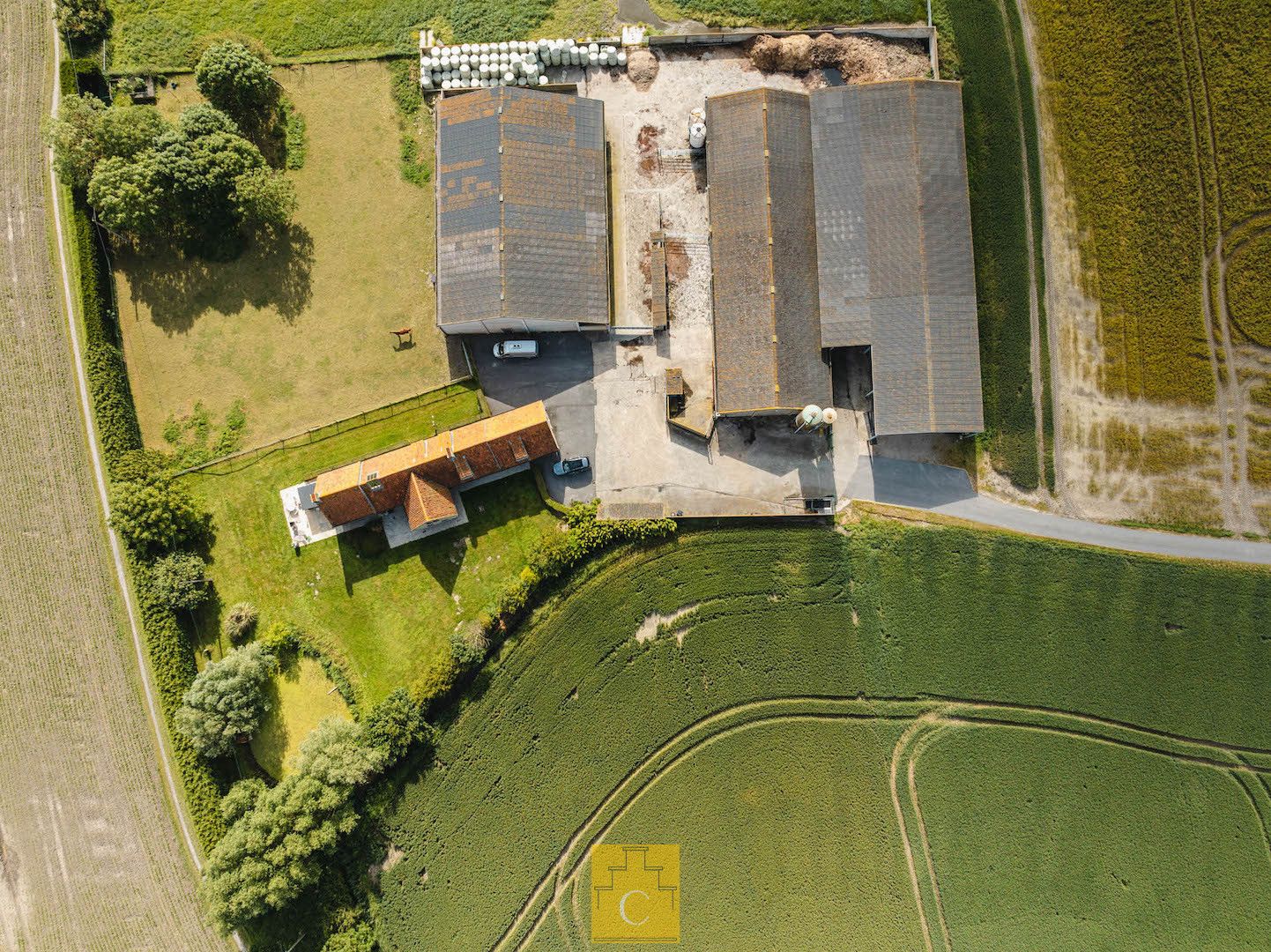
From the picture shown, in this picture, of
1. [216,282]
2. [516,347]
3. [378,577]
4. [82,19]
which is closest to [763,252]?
[516,347]

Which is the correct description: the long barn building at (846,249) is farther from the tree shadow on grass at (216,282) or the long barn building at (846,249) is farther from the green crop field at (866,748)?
the tree shadow on grass at (216,282)

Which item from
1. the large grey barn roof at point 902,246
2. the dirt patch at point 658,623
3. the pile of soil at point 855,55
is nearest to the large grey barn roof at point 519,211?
the pile of soil at point 855,55

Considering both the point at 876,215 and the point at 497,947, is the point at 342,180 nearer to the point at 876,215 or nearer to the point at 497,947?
the point at 876,215

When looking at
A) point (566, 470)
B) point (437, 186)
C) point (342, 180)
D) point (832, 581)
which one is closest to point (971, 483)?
point (832, 581)

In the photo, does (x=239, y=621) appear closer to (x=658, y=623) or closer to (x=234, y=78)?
(x=658, y=623)

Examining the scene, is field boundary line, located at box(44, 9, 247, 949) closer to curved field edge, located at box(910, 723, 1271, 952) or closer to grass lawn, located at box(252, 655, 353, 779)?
grass lawn, located at box(252, 655, 353, 779)

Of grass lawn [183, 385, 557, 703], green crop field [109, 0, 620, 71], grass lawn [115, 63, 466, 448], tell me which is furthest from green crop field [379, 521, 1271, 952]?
green crop field [109, 0, 620, 71]
